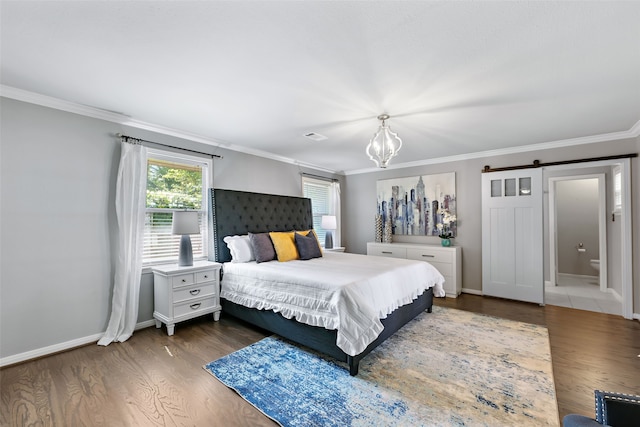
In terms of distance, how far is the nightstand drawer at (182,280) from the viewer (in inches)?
117

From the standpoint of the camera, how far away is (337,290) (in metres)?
2.27

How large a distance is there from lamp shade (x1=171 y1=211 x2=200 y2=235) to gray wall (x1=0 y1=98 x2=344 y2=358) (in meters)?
0.59

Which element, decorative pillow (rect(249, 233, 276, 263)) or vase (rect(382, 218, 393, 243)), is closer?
decorative pillow (rect(249, 233, 276, 263))

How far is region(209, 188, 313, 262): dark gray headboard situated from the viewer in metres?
3.72

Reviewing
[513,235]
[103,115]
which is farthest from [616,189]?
[103,115]

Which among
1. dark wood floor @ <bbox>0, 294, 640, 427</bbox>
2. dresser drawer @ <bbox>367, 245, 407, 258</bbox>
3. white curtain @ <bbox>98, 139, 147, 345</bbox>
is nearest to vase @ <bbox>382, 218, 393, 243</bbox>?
dresser drawer @ <bbox>367, 245, 407, 258</bbox>

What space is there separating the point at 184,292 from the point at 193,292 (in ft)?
0.35

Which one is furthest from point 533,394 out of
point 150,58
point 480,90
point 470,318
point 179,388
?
point 150,58

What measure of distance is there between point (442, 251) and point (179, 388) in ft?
13.4

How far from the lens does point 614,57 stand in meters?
1.84

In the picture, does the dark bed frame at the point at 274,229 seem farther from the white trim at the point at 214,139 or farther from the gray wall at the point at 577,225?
the gray wall at the point at 577,225

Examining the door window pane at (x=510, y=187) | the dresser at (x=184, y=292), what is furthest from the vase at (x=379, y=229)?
the dresser at (x=184, y=292)

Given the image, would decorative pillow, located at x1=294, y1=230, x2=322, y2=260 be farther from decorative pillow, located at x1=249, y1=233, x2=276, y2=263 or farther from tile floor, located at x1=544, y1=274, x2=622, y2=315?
tile floor, located at x1=544, y1=274, x2=622, y2=315

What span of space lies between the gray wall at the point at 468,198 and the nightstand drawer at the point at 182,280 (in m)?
3.83
